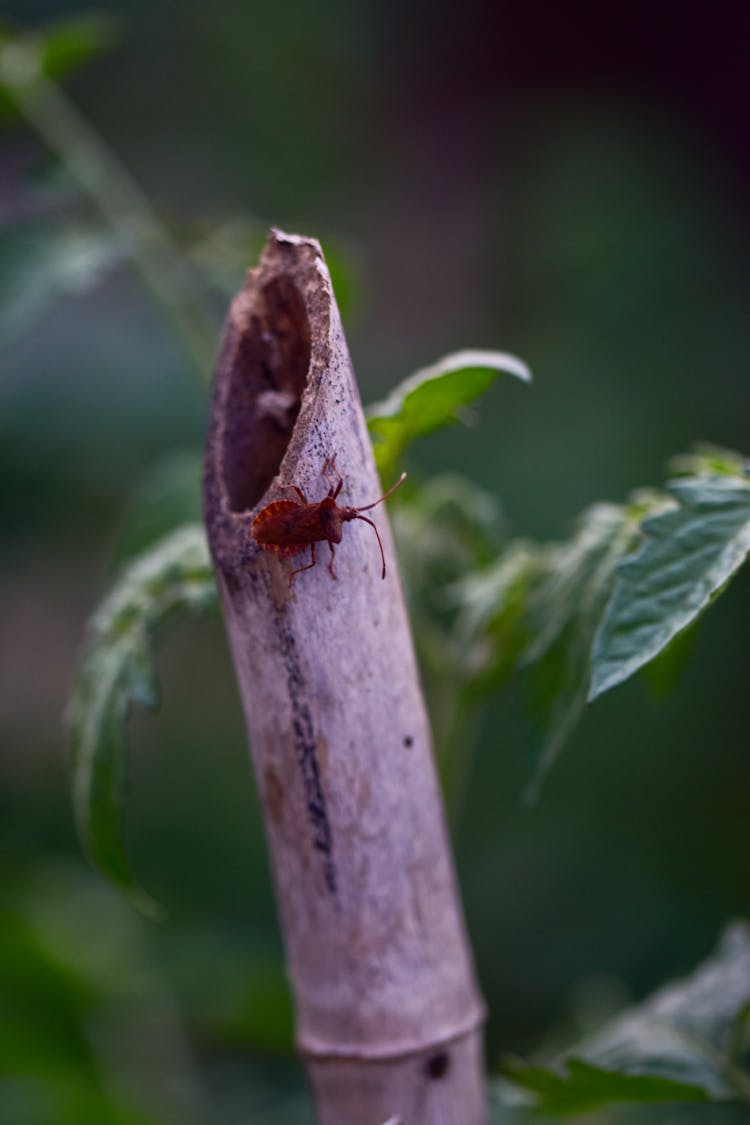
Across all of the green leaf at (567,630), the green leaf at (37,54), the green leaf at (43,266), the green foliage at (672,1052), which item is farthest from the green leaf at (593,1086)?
the green leaf at (37,54)

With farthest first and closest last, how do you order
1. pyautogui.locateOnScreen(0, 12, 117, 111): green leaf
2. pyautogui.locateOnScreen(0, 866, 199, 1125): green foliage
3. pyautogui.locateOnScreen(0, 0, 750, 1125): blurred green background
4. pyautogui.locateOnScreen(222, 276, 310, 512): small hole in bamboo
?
pyautogui.locateOnScreen(0, 0, 750, 1125): blurred green background → pyautogui.locateOnScreen(0, 866, 199, 1125): green foliage → pyautogui.locateOnScreen(0, 12, 117, 111): green leaf → pyautogui.locateOnScreen(222, 276, 310, 512): small hole in bamboo

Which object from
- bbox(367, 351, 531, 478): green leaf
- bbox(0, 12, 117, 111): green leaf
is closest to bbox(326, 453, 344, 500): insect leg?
bbox(367, 351, 531, 478): green leaf

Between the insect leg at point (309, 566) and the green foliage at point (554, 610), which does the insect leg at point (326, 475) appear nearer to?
the insect leg at point (309, 566)

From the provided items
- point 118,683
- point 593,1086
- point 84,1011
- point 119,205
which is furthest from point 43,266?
point 84,1011

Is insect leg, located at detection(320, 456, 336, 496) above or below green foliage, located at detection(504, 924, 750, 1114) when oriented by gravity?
above

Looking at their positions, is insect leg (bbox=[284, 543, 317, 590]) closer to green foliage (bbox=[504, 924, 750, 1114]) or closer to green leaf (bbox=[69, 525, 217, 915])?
green leaf (bbox=[69, 525, 217, 915])

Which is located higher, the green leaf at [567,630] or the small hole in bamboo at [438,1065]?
the green leaf at [567,630]

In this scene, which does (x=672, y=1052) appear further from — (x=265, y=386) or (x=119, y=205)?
(x=119, y=205)
